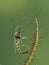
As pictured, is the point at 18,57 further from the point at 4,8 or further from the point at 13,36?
the point at 4,8

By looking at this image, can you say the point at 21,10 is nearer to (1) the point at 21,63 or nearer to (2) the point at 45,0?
(2) the point at 45,0

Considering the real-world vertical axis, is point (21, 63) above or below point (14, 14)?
below

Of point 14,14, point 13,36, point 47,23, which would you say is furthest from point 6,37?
point 47,23

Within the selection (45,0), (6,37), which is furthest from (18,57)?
(45,0)

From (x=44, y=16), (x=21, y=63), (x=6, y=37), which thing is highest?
(x=44, y=16)

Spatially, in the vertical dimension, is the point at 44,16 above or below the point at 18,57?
above
